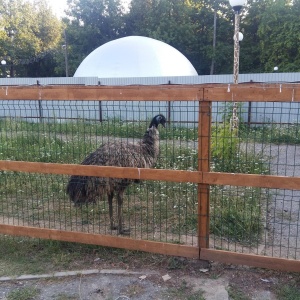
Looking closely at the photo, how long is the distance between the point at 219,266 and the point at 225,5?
42523 mm

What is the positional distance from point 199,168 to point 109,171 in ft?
2.94

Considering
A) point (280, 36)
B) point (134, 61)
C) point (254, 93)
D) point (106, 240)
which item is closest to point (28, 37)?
point (134, 61)

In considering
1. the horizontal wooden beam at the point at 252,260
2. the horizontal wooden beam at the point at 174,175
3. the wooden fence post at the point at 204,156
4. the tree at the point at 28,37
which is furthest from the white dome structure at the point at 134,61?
the horizontal wooden beam at the point at 252,260

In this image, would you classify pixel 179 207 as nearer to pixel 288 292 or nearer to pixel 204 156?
pixel 204 156

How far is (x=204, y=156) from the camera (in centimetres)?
338

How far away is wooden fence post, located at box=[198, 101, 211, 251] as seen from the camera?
331 centimetres

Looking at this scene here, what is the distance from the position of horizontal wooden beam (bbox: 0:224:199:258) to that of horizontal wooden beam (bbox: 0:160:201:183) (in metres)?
0.70

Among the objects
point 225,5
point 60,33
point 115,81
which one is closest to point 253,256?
point 115,81

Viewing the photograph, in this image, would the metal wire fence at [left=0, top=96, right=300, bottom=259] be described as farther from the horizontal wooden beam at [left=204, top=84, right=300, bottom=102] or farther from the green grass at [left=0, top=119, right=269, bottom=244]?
the horizontal wooden beam at [left=204, top=84, right=300, bottom=102]

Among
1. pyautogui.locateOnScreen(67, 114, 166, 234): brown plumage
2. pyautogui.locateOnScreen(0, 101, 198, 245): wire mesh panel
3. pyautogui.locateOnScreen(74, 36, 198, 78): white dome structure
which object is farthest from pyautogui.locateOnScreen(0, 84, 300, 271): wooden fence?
pyautogui.locateOnScreen(74, 36, 198, 78): white dome structure

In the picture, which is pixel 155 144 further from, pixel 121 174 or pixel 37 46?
pixel 37 46

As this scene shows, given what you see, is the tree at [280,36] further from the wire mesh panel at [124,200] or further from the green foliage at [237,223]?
the green foliage at [237,223]

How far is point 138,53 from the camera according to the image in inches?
1034

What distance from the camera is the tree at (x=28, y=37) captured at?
44478 millimetres
